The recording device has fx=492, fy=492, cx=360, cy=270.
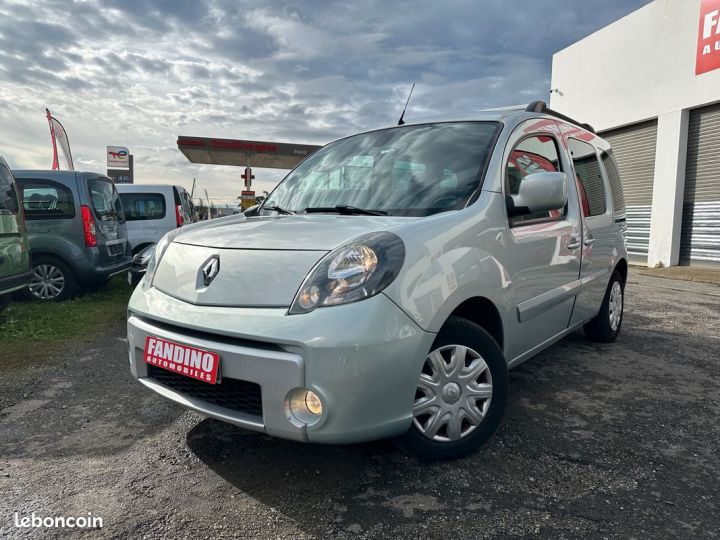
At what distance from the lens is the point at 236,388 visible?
6.28 ft

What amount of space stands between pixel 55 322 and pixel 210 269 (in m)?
4.05

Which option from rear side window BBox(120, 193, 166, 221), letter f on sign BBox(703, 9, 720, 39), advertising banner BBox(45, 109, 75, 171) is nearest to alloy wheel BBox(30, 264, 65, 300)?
rear side window BBox(120, 193, 166, 221)

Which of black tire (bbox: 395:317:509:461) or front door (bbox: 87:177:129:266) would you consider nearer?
black tire (bbox: 395:317:509:461)

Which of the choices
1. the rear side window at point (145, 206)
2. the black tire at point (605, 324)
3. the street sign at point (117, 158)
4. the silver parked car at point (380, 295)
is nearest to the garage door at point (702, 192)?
the black tire at point (605, 324)

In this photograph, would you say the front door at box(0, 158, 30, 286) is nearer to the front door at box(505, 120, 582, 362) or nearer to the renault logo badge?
the renault logo badge

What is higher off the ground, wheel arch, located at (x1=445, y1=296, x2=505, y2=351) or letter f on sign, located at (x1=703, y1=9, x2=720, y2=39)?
letter f on sign, located at (x1=703, y1=9, x2=720, y2=39)

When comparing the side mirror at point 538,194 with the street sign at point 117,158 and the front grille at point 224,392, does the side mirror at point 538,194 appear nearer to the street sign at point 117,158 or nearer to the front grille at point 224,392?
the front grille at point 224,392

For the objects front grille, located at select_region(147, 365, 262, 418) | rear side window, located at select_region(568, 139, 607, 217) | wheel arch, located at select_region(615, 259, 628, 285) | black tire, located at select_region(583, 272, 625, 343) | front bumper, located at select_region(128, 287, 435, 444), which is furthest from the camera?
wheel arch, located at select_region(615, 259, 628, 285)

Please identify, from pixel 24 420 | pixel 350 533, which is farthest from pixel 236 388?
pixel 24 420

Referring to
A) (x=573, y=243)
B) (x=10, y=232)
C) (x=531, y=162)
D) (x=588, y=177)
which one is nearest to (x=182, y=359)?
(x=531, y=162)

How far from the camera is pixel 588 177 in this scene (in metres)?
3.63

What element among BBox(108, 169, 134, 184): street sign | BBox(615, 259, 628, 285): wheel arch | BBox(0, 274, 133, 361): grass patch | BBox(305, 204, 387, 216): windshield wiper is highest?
BBox(108, 169, 134, 184): street sign

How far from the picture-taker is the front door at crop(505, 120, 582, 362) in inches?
101

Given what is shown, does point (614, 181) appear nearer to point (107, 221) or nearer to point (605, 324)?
point (605, 324)
